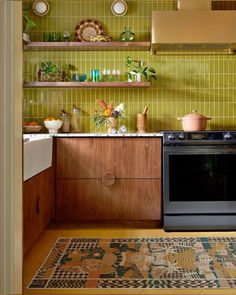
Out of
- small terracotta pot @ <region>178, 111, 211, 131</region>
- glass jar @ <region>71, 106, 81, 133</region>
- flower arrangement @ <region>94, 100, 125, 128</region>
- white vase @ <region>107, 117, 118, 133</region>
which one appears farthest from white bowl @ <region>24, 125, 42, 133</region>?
small terracotta pot @ <region>178, 111, 211, 131</region>

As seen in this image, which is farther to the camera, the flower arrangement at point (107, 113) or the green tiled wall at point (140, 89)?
the green tiled wall at point (140, 89)

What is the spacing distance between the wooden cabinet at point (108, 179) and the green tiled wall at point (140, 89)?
2.06 feet

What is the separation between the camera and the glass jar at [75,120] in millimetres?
4309

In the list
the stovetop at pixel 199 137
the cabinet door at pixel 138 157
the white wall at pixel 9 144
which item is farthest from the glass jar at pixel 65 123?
the white wall at pixel 9 144

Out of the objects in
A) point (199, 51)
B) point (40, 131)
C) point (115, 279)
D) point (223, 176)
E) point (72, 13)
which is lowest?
point (115, 279)

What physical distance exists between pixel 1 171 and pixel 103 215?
250cm

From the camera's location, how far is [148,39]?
4.32 meters

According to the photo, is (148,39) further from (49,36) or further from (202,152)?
(202,152)

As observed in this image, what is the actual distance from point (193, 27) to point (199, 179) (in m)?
1.38

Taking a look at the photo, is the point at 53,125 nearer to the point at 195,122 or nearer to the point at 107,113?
the point at 107,113

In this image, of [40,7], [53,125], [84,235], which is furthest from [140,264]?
[40,7]

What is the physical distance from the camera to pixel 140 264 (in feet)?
8.82

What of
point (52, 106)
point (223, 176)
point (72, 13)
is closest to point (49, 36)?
point (72, 13)

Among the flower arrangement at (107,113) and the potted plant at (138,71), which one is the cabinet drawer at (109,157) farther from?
the potted plant at (138,71)
